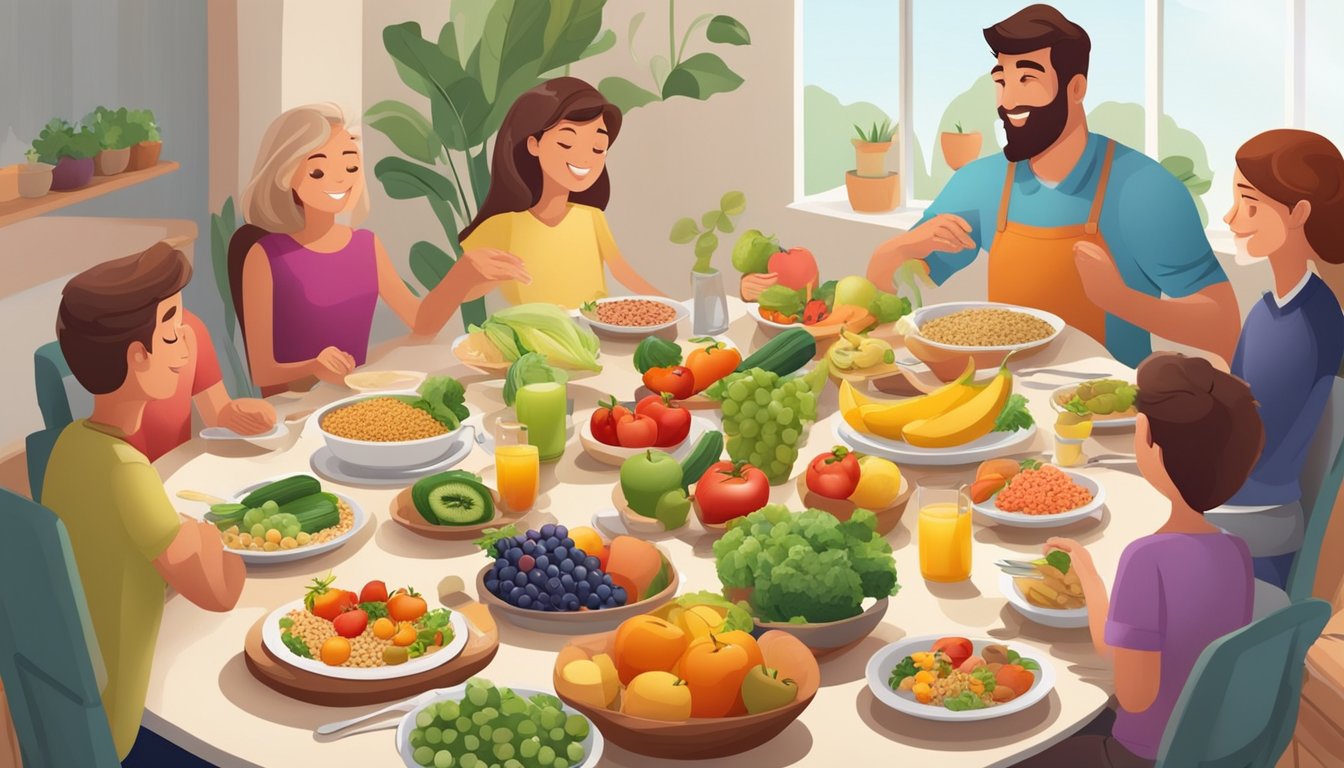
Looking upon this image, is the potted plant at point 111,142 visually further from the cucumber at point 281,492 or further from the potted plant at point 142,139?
the cucumber at point 281,492

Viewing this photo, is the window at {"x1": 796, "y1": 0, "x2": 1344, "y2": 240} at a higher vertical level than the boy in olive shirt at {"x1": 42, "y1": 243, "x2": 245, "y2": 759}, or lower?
higher

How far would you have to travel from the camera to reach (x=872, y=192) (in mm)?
5824

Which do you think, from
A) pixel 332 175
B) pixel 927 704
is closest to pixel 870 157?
pixel 332 175

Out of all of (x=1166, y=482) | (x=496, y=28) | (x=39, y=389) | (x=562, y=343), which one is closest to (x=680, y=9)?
(x=496, y=28)

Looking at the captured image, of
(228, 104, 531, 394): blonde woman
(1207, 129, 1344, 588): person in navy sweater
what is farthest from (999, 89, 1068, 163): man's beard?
(228, 104, 531, 394): blonde woman

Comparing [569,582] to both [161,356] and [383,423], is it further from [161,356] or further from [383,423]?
[383,423]

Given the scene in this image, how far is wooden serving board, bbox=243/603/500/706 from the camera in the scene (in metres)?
2.03

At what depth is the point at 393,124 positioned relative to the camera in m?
5.46

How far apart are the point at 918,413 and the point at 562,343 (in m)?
0.93

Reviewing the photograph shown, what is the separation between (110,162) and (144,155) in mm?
237

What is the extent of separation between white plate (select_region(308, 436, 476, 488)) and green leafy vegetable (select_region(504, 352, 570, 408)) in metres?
0.23

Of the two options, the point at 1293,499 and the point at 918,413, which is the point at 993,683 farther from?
the point at 1293,499

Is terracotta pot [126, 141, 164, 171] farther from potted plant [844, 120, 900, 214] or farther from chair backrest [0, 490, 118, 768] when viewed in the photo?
chair backrest [0, 490, 118, 768]

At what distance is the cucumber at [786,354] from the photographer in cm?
325
